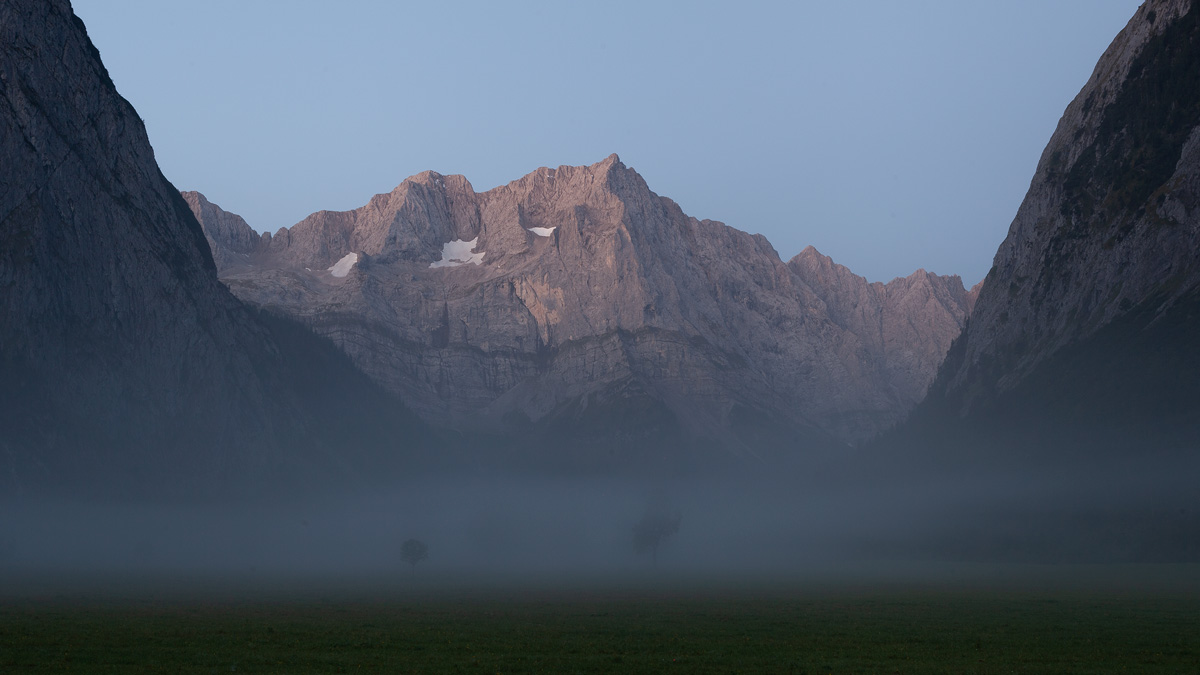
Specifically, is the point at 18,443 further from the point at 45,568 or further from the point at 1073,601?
the point at 1073,601

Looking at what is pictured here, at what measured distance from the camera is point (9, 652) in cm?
4181

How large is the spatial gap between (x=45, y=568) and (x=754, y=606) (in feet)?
425

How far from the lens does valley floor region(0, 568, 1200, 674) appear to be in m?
41.0

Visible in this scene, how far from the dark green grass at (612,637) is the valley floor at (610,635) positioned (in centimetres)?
13

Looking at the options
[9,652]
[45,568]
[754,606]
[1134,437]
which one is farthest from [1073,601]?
[45,568]

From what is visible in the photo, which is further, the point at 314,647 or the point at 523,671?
the point at 314,647

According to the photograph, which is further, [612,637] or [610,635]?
[610,635]

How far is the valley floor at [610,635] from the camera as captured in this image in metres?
41.0

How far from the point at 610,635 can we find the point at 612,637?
4.42 ft

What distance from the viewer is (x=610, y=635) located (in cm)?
5556

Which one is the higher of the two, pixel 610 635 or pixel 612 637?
pixel 610 635

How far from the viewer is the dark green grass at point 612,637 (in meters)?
40.9

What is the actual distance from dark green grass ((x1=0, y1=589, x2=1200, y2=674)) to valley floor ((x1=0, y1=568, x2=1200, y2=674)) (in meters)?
0.13

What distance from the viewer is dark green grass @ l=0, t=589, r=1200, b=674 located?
134 ft
